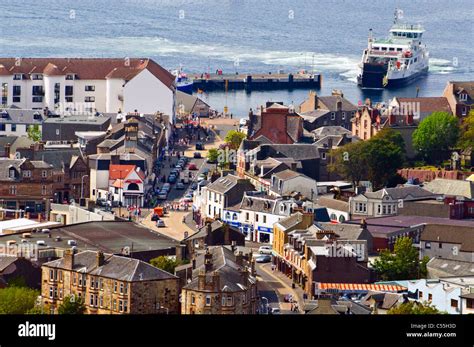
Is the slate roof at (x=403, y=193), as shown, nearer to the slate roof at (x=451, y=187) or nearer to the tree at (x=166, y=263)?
the slate roof at (x=451, y=187)

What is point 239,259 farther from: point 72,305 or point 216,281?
point 72,305

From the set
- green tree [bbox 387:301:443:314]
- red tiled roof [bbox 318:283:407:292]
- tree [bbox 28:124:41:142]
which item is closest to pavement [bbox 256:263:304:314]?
red tiled roof [bbox 318:283:407:292]

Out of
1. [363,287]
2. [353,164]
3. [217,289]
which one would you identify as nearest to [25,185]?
[353,164]

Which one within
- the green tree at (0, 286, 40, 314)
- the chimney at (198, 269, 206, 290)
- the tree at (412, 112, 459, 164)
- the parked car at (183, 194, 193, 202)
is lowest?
the parked car at (183, 194, 193, 202)

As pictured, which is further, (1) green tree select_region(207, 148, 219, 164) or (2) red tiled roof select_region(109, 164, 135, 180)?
(1) green tree select_region(207, 148, 219, 164)

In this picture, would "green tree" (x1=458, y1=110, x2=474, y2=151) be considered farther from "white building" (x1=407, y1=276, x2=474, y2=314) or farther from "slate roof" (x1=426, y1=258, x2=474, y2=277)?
"white building" (x1=407, y1=276, x2=474, y2=314)

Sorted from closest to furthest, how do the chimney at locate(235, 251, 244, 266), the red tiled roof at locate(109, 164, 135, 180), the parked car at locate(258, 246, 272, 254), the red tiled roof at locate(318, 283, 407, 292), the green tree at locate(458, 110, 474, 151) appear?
1. the chimney at locate(235, 251, 244, 266)
2. the red tiled roof at locate(318, 283, 407, 292)
3. the parked car at locate(258, 246, 272, 254)
4. the red tiled roof at locate(109, 164, 135, 180)
5. the green tree at locate(458, 110, 474, 151)

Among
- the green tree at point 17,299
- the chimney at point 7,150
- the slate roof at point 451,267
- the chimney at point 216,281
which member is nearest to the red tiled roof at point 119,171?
the chimney at point 7,150

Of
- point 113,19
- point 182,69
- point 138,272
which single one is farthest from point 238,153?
point 113,19
